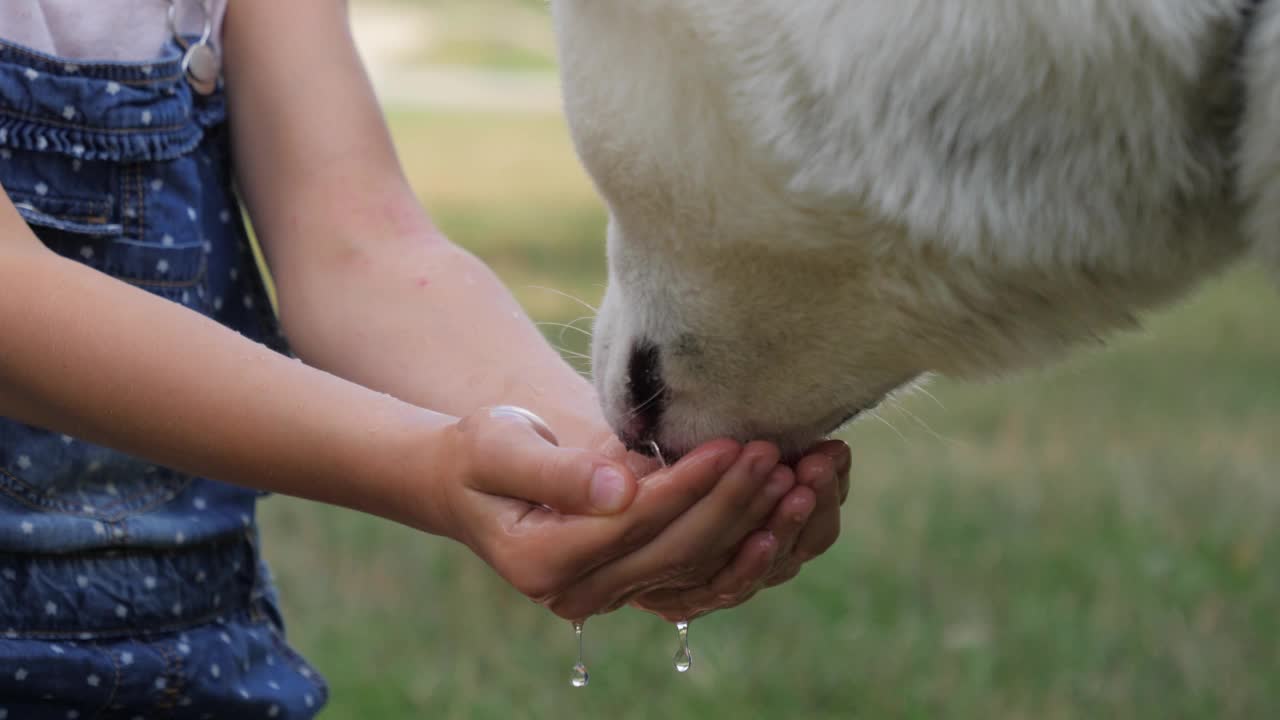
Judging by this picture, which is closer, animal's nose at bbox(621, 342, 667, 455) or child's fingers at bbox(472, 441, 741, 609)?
child's fingers at bbox(472, 441, 741, 609)

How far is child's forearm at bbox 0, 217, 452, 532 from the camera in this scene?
161cm

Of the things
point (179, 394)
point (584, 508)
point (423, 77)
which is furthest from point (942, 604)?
point (423, 77)

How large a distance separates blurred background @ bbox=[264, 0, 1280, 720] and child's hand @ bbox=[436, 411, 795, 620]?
0.60 metres

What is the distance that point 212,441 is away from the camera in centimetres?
164

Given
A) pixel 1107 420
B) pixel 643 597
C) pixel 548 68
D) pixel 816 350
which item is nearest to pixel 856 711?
pixel 643 597

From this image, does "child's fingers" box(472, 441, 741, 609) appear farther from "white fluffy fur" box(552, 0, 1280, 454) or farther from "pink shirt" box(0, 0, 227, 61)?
"pink shirt" box(0, 0, 227, 61)

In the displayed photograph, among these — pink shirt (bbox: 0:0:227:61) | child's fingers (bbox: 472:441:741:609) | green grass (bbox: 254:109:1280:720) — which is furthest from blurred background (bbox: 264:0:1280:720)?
pink shirt (bbox: 0:0:227:61)

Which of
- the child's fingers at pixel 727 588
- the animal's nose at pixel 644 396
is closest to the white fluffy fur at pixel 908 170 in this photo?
the animal's nose at pixel 644 396

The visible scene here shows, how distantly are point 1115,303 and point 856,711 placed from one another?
1.83 metres

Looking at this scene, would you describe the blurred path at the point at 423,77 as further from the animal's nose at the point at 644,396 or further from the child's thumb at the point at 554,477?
the child's thumb at the point at 554,477

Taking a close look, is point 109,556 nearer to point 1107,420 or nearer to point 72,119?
point 72,119

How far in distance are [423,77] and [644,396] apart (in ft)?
66.9

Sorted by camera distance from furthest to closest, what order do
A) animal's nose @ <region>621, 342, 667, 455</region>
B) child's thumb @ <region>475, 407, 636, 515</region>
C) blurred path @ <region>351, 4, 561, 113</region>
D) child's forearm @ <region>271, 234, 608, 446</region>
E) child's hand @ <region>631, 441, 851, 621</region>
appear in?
blurred path @ <region>351, 4, 561, 113</region>
child's forearm @ <region>271, 234, 608, 446</region>
animal's nose @ <region>621, 342, 667, 455</region>
child's hand @ <region>631, 441, 851, 621</region>
child's thumb @ <region>475, 407, 636, 515</region>

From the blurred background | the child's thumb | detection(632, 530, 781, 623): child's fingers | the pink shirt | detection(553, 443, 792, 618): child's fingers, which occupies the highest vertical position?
the pink shirt
